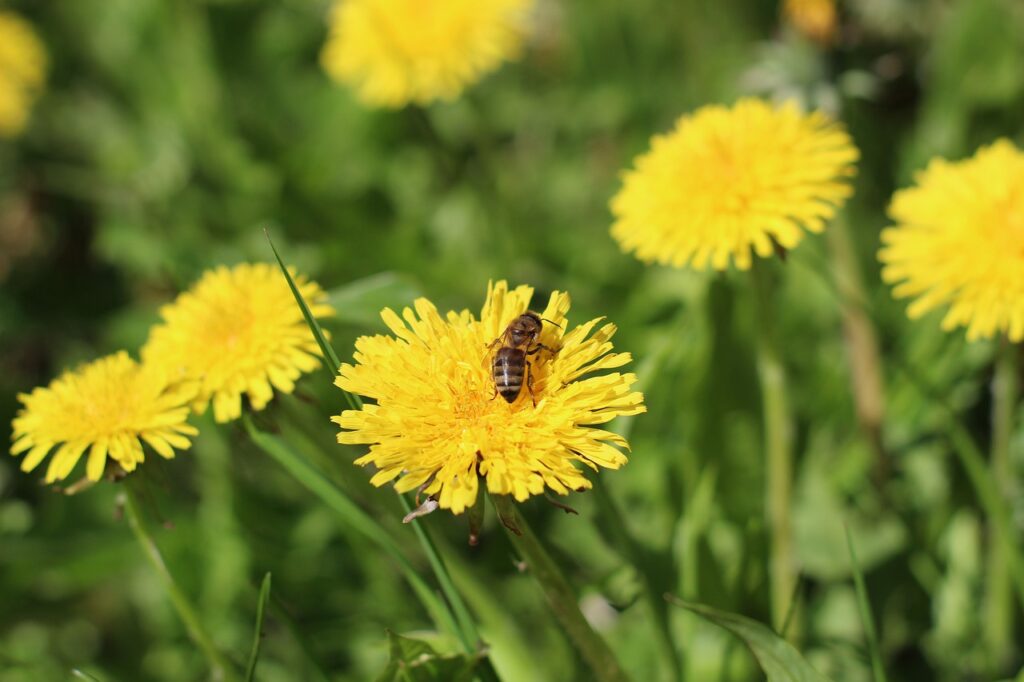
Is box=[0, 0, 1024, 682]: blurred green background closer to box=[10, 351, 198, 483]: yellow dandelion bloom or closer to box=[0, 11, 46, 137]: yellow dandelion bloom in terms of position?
box=[10, 351, 198, 483]: yellow dandelion bloom

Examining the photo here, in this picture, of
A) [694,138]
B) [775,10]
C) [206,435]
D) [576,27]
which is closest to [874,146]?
[775,10]

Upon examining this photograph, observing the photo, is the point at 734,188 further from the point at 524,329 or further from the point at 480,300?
the point at 480,300

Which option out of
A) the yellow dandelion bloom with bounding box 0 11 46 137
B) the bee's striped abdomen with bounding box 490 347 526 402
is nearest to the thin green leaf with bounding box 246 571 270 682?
the bee's striped abdomen with bounding box 490 347 526 402

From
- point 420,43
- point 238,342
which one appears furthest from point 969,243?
point 420,43

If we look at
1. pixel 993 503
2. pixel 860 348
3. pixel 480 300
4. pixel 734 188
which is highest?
pixel 480 300

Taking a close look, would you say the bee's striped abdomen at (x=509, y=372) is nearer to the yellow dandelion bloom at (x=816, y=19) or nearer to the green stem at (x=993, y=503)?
the green stem at (x=993, y=503)
